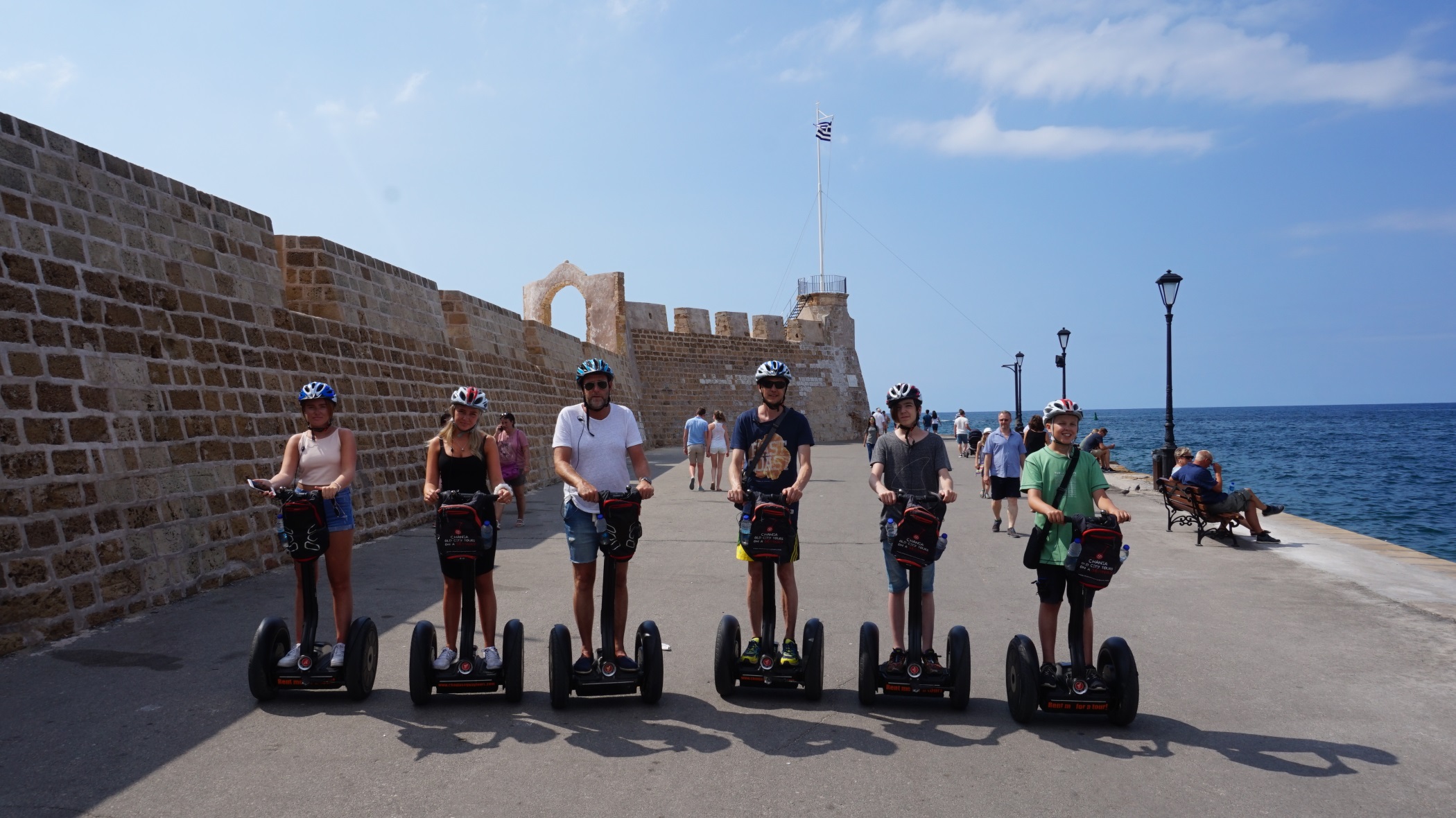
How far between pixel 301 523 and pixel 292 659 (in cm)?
75

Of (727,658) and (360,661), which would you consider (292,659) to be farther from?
(727,658)

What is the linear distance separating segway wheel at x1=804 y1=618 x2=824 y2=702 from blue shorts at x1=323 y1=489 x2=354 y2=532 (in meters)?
2.61

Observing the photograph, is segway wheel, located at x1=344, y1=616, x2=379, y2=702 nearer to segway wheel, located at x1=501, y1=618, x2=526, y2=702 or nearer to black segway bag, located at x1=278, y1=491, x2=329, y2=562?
black segway bag, located at x1=278, y1=491, x2=329, y2=562

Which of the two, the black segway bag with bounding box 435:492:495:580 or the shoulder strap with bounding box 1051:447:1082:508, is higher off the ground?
the shoulder strap with bounding box 1051:447:1082:508

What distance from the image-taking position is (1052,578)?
486 centimetres

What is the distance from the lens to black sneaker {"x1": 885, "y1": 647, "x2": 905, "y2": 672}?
5.00m

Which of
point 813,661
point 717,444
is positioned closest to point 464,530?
point 813,661

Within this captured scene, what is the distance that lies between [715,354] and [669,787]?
35358mm

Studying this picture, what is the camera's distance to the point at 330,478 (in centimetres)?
532

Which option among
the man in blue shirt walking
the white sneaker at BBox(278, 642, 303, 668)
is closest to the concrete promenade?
the white sneaker at BBox(278, 642, 303, 668)

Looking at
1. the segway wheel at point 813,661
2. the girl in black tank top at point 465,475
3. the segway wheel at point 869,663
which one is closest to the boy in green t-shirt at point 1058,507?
the segway wheel at point 869,663

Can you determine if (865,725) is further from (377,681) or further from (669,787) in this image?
(377,681)

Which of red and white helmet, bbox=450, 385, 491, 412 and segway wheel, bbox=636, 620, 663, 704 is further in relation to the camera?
red and white helmet, bbox=450, 385, 491, 412

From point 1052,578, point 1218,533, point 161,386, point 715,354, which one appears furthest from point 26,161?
point 715,354
